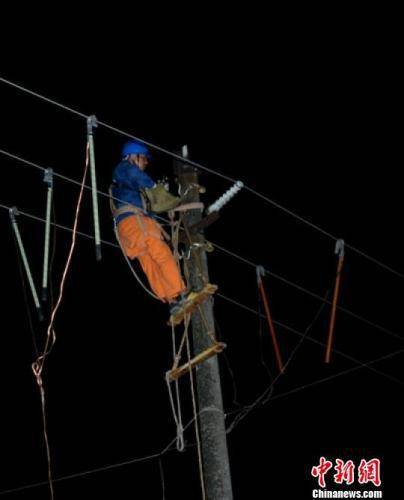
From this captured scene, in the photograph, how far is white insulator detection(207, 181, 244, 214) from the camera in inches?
262

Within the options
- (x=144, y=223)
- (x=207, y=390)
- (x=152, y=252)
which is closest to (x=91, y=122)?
(x=144, y=223)

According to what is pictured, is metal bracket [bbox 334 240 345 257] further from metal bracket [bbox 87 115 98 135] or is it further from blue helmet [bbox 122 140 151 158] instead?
metal bracket [bbox 87 115 98 135]

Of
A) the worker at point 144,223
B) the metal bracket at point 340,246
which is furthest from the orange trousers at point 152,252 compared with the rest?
the metal bracket at point 340,246

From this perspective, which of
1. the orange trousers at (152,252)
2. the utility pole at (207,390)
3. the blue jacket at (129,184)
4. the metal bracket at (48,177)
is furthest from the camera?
the blue jacket at (129,184)

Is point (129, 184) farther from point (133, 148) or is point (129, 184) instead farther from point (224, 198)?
point (224, 198)

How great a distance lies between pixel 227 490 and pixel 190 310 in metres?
1.55

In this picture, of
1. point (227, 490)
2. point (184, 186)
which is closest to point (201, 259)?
point (184, 186)

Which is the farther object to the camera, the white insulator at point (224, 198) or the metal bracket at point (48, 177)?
the white insulator at point (224, 198)

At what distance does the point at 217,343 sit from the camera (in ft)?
18.2

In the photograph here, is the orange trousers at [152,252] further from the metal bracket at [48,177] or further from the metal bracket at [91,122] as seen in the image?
the metal bracket at [91,122]

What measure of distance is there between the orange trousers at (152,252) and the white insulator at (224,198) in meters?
0.58

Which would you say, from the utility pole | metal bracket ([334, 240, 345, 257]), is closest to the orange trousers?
the utility pole

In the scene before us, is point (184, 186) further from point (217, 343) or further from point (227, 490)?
point (227, 490)

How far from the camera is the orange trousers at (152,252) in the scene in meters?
6.50
